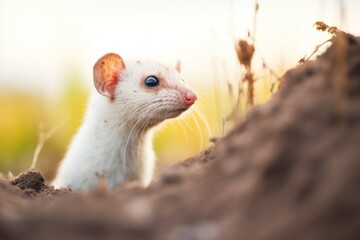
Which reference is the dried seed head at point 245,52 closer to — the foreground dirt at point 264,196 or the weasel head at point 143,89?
the weasel head at point 143,89

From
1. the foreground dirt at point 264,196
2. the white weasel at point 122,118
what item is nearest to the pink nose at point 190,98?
the white weasel at point 122,118

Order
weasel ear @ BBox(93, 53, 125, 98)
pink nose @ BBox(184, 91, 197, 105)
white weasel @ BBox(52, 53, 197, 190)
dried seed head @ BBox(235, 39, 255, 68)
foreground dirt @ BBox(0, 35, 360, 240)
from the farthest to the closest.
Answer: weasel ear @ BBox(93, 53, 125, 98) < white weasel @ BBox(52, 53, 197, 190) < pink nose @ BBox(184, 91, 197, 105) < dried seed head @ BBox(235, 39, 255, 68) < foreground dirt @ BBox(0, 35, 360, 240)

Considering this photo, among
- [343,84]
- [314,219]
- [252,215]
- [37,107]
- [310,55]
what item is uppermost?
[37,107]

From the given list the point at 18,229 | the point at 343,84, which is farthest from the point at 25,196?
the point at 343,84

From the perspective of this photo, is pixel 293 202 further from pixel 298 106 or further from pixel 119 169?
pixel 119 169

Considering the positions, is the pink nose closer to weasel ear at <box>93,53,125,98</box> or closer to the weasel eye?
the weasel eye

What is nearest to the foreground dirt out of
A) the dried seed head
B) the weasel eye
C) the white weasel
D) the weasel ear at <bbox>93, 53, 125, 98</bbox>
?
the dried seed head
